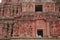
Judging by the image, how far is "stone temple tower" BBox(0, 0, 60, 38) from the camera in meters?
32.4

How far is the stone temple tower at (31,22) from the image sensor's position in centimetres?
3241

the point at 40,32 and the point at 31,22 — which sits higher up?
the point at 31,22

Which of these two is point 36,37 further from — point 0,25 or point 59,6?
point 59,6

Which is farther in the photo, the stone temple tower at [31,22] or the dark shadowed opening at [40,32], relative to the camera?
the dark shadowed opening at [40,32]

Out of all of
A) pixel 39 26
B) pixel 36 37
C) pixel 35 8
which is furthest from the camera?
pixel 35 8

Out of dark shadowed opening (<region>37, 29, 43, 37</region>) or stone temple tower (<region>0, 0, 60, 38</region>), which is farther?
dark shadowed opening (<region>37, 29, 43, 37</region>)

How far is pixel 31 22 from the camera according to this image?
32969 millimetres

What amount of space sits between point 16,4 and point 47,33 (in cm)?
961

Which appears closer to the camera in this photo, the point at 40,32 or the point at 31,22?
the point at 31,22

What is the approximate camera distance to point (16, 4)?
38469 millimetres

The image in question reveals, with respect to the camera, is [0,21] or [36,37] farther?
[0,21]

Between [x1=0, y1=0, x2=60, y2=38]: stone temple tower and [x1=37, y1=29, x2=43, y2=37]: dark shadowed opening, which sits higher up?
[x1=0, y1=0, x2=60, y2=38]: stone temple tower

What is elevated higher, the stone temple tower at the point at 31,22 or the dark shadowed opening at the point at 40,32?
the stone temple tower at the point at 31,22

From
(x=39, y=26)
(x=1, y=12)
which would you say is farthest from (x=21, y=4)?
(x=39, y=26)
